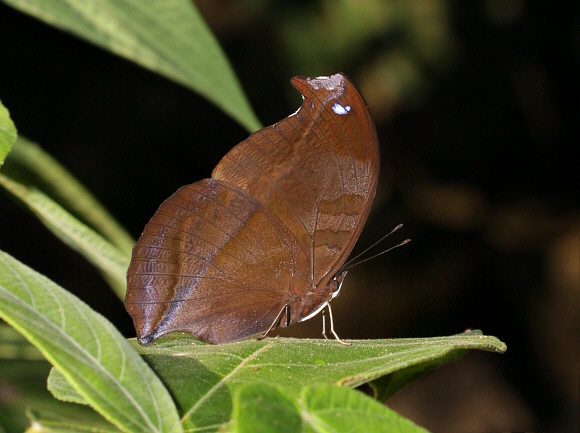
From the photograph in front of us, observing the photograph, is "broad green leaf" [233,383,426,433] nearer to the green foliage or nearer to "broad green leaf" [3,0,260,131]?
the green foliage

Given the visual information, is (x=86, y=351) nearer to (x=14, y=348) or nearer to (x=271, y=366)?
(x=271, y=366)

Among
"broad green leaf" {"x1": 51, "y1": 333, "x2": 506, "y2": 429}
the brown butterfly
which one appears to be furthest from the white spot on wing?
"broad green leaf" {"x1": 51, "y1": 333, "x2": 506, "y2": 429}

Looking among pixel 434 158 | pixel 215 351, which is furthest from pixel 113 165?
pixel 215 351

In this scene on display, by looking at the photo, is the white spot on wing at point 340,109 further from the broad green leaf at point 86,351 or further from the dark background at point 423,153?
the dark background at point 423,153

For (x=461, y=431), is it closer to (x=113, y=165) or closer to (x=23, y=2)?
(x=113, y=165)

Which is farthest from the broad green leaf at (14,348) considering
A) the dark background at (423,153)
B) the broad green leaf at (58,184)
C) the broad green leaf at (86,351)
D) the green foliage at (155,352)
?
the dark background at (423,153)

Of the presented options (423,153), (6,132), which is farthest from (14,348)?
(423,153)

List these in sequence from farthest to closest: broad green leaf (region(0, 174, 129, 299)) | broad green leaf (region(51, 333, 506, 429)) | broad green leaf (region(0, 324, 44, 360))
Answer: broad green leaf (region(0, 324, 44, 360))
broad green leaf (region(0, 174, 129, 299))
broad green leaf (region(51, 333, 506, 429))

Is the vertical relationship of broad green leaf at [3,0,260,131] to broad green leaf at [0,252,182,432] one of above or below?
above
